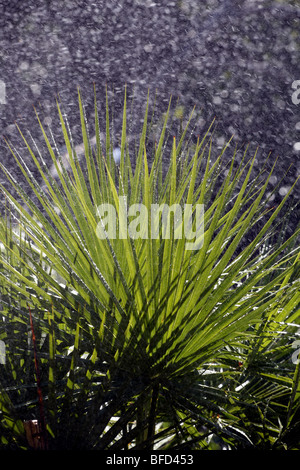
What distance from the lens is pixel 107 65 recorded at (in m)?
3.99

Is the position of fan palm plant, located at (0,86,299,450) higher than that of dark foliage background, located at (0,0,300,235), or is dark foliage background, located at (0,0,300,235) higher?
dark foliage background, located at (0,0,300,235)

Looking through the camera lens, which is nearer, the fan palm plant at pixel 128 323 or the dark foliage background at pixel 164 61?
the fan palm plant at pixel 128 323

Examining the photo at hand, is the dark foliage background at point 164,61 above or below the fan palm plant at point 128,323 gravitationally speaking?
above

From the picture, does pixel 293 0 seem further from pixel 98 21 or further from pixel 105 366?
pixel 105 366

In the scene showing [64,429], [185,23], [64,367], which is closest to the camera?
[64,429]

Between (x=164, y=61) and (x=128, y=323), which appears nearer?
(x=128, y=323)

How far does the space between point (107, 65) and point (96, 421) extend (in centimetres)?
386

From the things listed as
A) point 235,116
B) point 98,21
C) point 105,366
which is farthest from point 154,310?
point 98,21

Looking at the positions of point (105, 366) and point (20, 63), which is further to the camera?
point (20, 63)

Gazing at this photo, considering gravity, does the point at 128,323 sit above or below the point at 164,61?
below

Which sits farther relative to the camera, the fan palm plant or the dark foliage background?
the dark foliage background

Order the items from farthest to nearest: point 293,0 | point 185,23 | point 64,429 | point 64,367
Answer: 1. point 185,23
2. point 293,0
3. point 64,367
4. point 64,429
